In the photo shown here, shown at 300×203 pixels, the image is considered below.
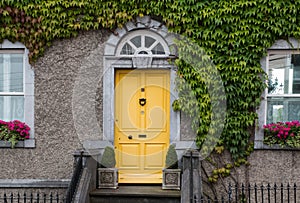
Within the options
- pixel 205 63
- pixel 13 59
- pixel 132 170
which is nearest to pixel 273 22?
pixel 205 63

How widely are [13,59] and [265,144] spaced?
18.5ft

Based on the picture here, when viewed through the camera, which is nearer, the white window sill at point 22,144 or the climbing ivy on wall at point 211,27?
the climbing ivy on wall at point 211,27

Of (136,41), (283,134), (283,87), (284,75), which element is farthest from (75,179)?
(284,75)

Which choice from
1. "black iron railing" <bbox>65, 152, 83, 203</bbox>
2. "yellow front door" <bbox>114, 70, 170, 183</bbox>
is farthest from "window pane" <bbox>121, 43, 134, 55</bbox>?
"black iron railing" <bbox>65, 152, 83, 203</bbox>

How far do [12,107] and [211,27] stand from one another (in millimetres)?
4583

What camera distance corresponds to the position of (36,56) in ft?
25.2

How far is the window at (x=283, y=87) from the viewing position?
7746 mm

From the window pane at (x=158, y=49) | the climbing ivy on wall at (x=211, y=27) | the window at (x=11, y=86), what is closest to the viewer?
the climbing ivy on wall at (x=211, y=27)

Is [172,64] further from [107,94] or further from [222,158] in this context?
[222,158]

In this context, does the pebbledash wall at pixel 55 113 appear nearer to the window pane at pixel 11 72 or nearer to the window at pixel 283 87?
the window pane at pixel 11 72

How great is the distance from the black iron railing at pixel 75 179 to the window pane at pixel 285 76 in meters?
4.17

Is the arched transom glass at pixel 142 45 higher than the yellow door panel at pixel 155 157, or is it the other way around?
the arched transom glass at pixel 142 45

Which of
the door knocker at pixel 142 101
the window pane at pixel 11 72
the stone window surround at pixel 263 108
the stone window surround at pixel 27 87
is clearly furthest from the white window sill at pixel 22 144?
the stone window surround at pixel 263 108

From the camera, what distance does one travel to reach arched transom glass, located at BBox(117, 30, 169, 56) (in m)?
7.73
